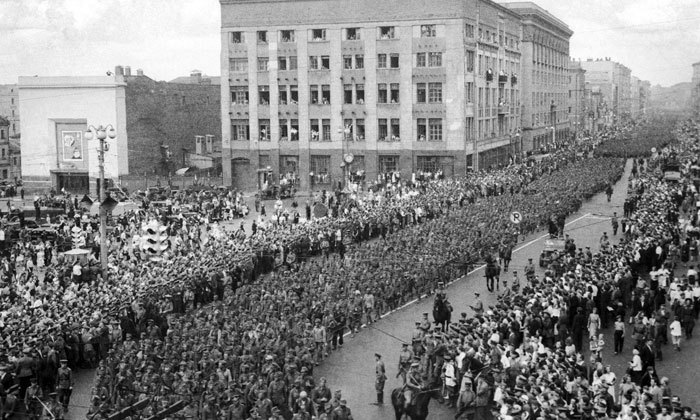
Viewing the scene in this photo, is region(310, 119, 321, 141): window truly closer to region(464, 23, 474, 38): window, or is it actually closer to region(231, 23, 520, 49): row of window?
region(231, 23, 520, 49): row of window

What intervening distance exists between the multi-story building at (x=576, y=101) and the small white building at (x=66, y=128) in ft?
288

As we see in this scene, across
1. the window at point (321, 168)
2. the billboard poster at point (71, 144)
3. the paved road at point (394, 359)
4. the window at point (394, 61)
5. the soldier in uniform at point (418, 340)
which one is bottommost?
the paved road at point (394, 359)

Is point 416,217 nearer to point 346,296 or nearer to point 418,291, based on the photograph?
point 418,291

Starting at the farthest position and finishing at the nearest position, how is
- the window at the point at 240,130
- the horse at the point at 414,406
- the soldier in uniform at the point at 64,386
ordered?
the window at the point at 240,130, the soldier in uniform at the point at 64,386, the horse at the point at 414,406

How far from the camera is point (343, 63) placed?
73.7 m

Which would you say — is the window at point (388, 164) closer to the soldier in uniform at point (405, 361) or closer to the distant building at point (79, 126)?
the distant building at point (79, 126)

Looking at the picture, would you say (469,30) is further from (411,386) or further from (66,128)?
(411,386)

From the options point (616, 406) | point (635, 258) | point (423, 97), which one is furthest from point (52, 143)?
point (616, 406)

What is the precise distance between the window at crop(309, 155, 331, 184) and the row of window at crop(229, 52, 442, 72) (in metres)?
7.67

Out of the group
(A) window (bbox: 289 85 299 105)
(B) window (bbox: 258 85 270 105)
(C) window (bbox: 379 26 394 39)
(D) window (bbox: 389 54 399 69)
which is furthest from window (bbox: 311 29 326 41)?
(D) window (bbox: 389 54 399 69)

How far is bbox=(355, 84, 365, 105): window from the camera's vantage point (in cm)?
7350

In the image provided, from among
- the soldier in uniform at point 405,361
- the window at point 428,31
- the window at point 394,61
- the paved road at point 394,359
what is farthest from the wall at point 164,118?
the soldier in uniform at point 405,361

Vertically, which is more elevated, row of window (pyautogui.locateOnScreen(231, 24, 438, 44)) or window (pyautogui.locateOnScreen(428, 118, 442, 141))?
row of window (pyautogui.locateOnScreen(231, 24, 438, 44))

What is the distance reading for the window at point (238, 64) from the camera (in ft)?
249
